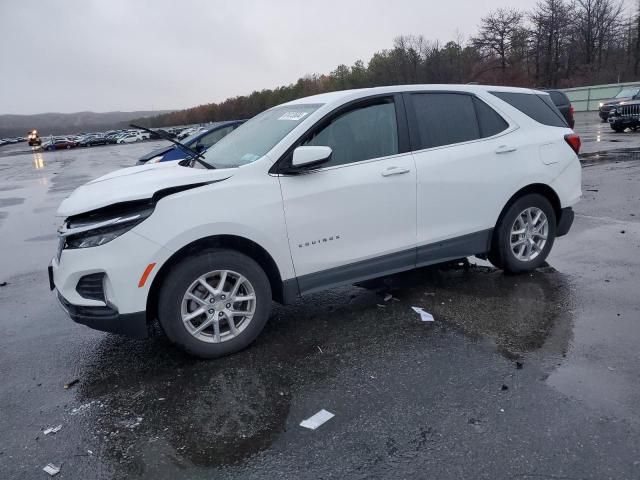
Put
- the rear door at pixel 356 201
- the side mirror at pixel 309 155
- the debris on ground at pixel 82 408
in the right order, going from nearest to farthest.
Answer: the debris on ground at pixel 82 408 → the side mirror at pixel 309 155 → the rear door at pixel 356 201

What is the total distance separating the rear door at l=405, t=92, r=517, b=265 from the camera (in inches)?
185

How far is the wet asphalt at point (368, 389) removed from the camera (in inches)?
110

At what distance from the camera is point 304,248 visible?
13.6 feet

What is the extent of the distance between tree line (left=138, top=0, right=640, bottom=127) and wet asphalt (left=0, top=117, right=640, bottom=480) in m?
59.9

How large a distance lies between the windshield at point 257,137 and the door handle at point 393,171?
0.79 m

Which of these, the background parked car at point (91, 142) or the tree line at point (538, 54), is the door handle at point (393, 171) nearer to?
the tree line at point (538, 54)

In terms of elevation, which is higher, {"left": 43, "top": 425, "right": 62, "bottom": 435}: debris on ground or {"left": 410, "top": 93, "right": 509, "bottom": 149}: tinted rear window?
{"left": 410, "top": 93, "right": 509, "bottom": 149}: tinted rear window

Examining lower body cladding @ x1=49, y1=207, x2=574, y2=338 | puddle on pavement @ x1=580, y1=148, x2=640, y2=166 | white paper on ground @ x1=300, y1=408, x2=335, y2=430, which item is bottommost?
puddle on pavement @ x1=580, y1=148, x2=640, y2=166

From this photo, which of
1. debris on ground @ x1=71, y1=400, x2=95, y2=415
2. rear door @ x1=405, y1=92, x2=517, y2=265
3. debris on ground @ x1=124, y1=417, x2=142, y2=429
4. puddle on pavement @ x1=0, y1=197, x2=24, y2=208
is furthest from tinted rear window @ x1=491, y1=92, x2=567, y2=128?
puddle on pavement @ x1=0, y1=197, x2=24, y2=208

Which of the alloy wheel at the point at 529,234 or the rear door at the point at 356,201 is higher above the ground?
the rear door at the point at 356,201

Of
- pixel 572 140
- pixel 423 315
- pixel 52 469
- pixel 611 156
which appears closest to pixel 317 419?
pixel 52 469

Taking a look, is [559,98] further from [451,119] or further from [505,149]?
[451,119]

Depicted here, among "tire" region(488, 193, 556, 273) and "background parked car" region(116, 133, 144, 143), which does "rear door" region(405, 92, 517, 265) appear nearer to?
"tire" region(488, 193, 556, 273)

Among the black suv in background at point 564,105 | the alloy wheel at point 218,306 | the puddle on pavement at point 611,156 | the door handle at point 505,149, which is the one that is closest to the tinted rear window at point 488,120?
the door handle at point 505,149
